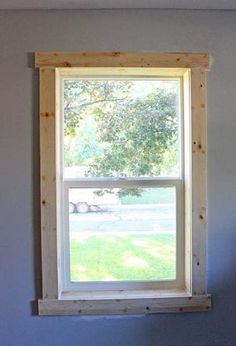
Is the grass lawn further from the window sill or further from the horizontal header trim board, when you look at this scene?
the horizontal header trim board

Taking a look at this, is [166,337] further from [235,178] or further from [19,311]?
[235,178]

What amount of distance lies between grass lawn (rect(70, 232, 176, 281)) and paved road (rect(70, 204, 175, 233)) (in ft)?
0.14

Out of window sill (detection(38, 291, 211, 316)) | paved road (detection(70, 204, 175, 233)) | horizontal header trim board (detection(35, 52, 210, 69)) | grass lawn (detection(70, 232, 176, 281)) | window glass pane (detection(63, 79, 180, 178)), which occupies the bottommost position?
window sill (detection(38, 291, 211, 316))

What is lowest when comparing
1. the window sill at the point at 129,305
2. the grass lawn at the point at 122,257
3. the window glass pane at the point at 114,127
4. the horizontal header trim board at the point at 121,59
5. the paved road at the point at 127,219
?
the window sill at the point at 129,305

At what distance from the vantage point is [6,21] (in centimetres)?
239

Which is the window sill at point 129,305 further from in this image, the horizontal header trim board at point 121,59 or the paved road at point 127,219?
the horizontal header trim board at point 121,59

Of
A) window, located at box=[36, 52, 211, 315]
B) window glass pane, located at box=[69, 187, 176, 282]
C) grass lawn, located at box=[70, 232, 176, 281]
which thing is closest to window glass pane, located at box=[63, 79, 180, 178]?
window, located at box=[36, 52, 211, 315]

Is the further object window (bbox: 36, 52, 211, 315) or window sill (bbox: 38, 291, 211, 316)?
window (bbox: 36, 52, 211, 315)

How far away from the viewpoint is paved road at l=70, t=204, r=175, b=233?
2.56 m

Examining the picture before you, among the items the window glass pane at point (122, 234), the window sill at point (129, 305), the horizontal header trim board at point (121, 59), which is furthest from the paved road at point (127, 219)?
the horizontal header trim board at point (121, 59)

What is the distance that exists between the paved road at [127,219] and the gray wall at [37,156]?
11.3 inches

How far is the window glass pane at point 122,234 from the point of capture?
100 inches

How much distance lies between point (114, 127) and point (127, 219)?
642mm

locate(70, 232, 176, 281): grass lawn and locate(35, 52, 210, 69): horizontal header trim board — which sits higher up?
locate(35, 52, 210, 69): horizontal header trim board
